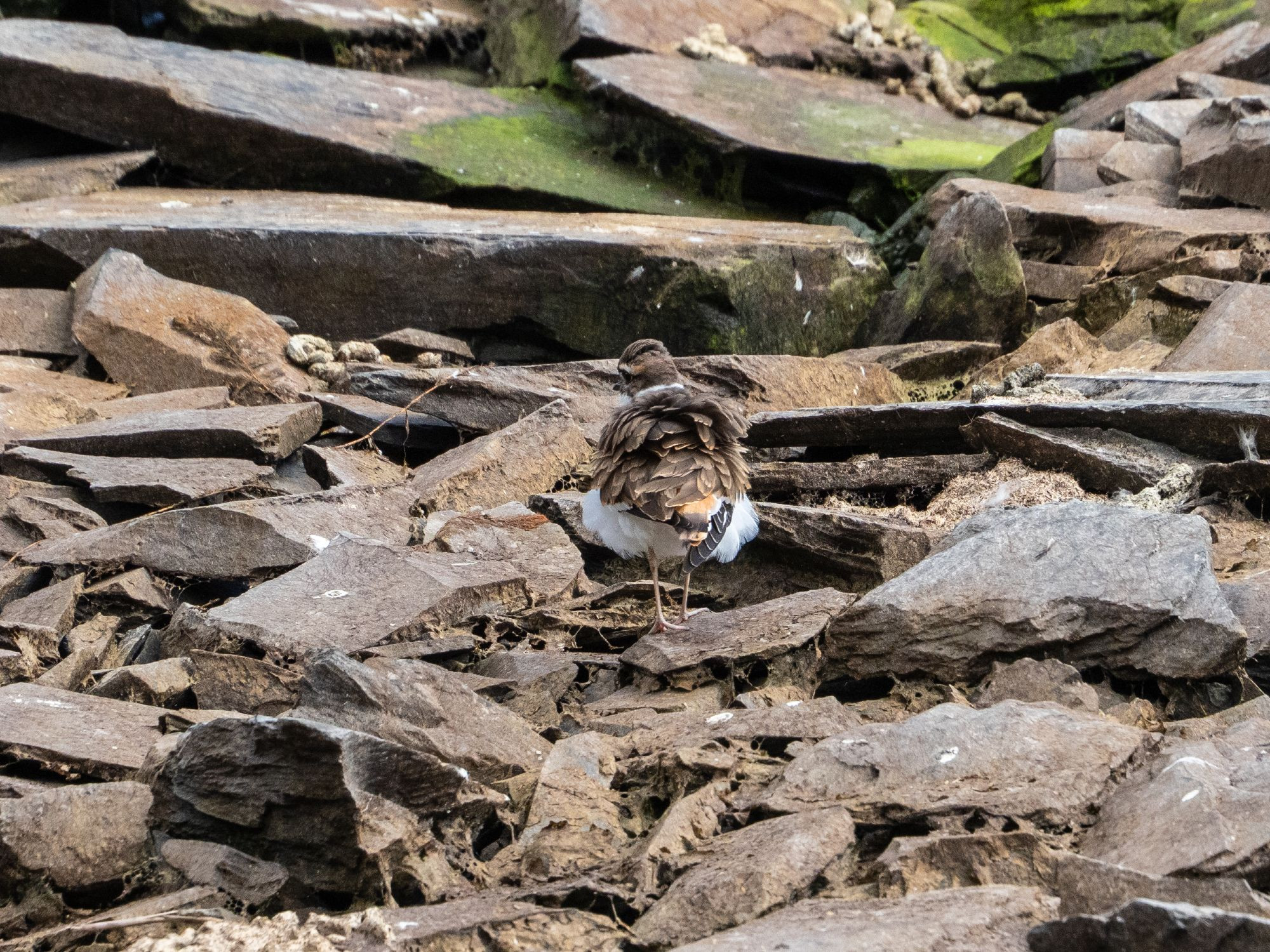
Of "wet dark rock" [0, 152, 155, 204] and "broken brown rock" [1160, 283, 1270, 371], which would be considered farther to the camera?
"wet dark rock" [0, 152, 155, 204]

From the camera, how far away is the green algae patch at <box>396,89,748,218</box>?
10.5 m

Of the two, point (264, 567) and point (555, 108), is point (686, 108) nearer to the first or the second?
point (555, 108)

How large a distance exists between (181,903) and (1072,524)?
323 cm

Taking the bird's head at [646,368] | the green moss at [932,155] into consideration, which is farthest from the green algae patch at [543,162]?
the bird's head at [646,368]

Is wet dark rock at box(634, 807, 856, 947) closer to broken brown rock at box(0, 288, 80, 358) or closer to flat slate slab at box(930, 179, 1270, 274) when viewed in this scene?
flat slate slab at box(930, 179, 1270, 274)

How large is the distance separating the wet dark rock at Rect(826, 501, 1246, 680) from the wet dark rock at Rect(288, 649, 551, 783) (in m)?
1.21

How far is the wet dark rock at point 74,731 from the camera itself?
3.98m

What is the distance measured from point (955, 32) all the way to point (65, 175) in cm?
963

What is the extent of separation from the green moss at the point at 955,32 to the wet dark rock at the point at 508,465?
903 centimetres

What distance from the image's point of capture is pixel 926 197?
401 inches

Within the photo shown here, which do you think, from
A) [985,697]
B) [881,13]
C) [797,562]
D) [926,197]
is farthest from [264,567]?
[881,13]

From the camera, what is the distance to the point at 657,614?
A: 5.33 meters

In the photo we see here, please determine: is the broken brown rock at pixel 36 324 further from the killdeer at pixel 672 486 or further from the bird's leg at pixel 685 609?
the bird's leg at pixel 685 609

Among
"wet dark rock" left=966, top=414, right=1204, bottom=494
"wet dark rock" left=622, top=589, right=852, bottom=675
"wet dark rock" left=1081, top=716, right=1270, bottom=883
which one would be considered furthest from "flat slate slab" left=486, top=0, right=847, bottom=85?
"wet dark rock" left=1081, top=716, right=1270, bottom=883
